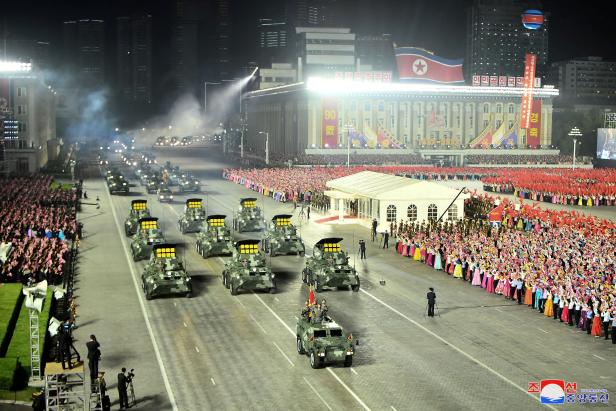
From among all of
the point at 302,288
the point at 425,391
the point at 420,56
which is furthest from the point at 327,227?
the point at 420,56

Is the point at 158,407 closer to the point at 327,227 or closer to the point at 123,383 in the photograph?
the point at 123,383

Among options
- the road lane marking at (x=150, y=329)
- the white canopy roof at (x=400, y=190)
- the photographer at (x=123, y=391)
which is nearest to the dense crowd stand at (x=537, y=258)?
the white canopy roof at (x=400, y=190)

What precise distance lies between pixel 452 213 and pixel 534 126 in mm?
105868

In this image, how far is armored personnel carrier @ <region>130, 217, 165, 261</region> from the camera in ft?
166

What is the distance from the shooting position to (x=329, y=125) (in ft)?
513

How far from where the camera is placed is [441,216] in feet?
207

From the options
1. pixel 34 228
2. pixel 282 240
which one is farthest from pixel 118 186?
pixel 282 240

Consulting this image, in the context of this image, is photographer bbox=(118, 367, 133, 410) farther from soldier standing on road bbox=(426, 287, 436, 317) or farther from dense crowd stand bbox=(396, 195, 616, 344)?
dense crowd stand bbox=(396, 195, 616, 344)

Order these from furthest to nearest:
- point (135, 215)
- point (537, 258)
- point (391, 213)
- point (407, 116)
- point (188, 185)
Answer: point (407, 116) → point (188, 185) → point (391, 213) → point (135, 215) → point (537, 258)

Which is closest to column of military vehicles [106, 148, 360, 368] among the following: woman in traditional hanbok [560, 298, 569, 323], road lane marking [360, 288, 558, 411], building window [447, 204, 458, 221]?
road lane marking [360, 288, 558, 411]

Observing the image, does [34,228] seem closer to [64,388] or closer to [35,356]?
[35,356]

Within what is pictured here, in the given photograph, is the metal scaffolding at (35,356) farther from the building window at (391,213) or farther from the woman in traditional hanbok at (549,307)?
the building window at (391,213)

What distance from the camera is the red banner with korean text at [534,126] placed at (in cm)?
16462

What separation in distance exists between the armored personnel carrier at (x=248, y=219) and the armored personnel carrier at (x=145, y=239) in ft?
36.4
